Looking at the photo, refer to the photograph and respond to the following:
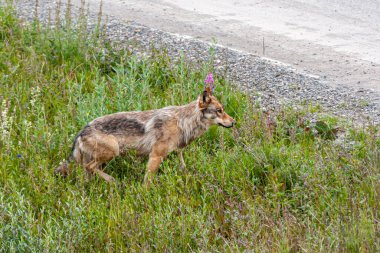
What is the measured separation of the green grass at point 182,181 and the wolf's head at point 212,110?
0.21 m

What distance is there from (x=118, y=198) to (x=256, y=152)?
50.4 inches

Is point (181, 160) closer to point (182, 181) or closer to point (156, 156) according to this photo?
point (156, 156)

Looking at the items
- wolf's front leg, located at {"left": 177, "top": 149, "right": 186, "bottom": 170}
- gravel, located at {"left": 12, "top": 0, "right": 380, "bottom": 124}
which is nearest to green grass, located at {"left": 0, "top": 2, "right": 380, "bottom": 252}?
wolf's front leg, located at {"left": 177, "top": 149, "right": 186, "bottom": 170}

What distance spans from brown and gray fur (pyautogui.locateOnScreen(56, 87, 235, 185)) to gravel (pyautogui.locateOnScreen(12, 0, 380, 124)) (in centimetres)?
96

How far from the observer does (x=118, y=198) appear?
597 cm

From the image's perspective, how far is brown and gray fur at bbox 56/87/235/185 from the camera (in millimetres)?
6746

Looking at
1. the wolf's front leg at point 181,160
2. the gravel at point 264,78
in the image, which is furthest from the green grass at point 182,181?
the gravel at point 264,78

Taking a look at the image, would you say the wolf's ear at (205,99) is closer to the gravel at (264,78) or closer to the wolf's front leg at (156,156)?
the wolf's front leg at (156,156)

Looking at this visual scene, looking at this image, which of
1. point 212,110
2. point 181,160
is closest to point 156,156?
point 181,160

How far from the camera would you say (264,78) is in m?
8.36

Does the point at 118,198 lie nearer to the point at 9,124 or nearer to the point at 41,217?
the point at 41,217

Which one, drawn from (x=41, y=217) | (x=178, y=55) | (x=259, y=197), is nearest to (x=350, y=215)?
(x=259, y=197)

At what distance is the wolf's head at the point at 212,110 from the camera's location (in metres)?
6.80

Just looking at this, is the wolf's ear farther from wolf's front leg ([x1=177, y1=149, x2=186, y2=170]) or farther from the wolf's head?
wolf's front leg ([x1=177, y1=149, x2=186, y2=170])
